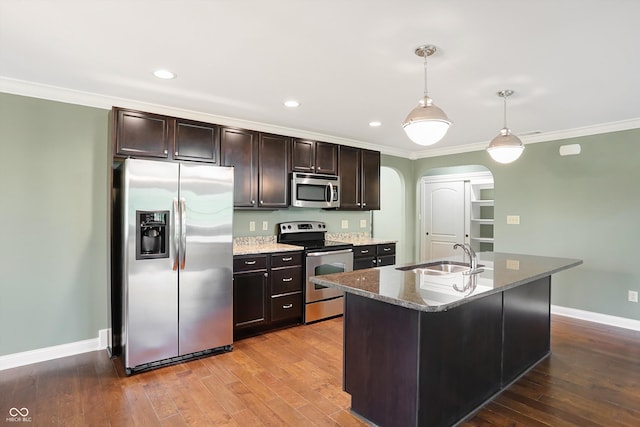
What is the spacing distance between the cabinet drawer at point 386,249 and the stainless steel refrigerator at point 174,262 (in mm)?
2333

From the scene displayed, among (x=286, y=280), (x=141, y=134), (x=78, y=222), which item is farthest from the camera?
(x=286, y=280)

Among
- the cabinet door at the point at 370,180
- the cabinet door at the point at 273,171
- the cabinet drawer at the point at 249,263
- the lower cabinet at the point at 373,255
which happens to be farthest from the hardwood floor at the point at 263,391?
the cabinet door at the point at 370,180

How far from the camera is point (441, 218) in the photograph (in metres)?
6.65

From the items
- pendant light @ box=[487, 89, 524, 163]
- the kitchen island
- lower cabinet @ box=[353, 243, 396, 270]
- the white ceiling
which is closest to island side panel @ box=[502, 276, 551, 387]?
the kitchen island

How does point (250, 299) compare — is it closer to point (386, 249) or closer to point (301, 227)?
point (301, 227)

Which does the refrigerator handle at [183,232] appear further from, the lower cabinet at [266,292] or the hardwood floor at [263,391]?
the hardwood floor at [263,391]

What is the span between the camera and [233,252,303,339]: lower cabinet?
3.61 m

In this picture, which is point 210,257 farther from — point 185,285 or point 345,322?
point 345,322

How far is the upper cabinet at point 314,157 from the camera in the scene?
4.46 meters

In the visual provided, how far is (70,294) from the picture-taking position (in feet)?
10.4

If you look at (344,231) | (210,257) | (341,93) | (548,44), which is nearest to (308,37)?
(341,93)

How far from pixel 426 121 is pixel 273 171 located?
95.8 inches

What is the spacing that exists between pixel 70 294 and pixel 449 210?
19.0ft

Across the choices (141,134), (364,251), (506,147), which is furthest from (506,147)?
(141,134)
